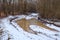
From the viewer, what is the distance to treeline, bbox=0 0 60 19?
1775 cm

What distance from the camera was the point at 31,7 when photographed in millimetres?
29016

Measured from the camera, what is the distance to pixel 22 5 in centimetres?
2747

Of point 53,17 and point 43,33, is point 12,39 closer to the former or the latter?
point 43,33

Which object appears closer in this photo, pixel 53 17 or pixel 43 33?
pixel 43 33

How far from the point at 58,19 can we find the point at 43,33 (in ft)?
19.9

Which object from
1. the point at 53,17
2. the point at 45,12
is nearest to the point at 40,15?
the point at 45,12

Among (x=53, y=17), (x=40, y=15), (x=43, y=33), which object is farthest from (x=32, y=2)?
(x=43, y=33)

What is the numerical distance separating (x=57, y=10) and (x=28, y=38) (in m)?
7.79

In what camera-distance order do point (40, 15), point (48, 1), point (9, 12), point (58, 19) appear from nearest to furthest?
point (58, 19) < point (48, 1) < point (40, 15) < point (9, 12)

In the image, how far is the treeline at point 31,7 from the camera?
1775cm

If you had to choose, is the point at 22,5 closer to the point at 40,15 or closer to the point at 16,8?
the point at 16,8

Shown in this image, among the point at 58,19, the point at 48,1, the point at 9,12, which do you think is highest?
the point at 48,1

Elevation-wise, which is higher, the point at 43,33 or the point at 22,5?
the point at 43,33

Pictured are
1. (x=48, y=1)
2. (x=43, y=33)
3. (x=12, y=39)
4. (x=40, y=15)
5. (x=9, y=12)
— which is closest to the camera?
(x=12, y=39)
